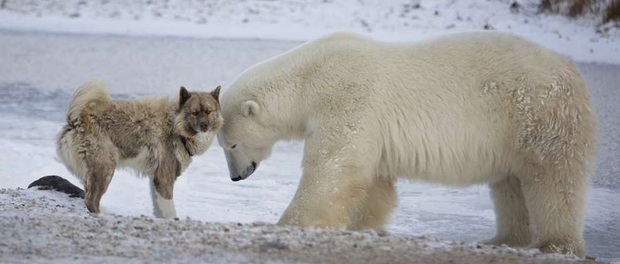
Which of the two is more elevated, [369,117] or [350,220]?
[369,117]

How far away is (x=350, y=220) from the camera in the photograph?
6.41 m

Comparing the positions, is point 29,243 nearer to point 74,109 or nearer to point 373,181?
point 74,109

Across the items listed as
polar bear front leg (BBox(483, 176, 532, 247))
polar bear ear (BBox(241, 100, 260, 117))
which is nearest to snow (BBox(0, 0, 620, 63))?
polar bear front leg (BBox(483, 176, 532, 247))

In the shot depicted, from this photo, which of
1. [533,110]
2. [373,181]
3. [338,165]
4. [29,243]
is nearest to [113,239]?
[29,243]

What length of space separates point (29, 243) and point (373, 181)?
247cm

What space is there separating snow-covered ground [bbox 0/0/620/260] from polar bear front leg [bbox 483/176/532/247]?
420 millimetres

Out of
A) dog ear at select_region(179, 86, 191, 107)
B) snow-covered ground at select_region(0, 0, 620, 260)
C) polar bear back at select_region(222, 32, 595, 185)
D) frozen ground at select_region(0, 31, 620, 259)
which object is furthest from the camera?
snow-covered ground at select_region(0, 0, 620, 260)

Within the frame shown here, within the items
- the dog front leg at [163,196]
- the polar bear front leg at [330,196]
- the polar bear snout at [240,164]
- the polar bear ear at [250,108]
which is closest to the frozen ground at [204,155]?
the polar bear snout at [240,164]

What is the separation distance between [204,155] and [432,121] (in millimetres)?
4163

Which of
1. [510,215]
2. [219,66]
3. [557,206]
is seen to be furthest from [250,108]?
[219,66]

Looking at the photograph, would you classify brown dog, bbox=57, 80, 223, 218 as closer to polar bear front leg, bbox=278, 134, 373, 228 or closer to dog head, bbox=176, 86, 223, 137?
dog head, bbox=176, 86, 223, 137

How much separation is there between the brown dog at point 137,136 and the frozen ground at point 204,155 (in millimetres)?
721

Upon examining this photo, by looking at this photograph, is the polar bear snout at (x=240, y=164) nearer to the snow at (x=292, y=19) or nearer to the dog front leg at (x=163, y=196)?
the dog front leg at (x=163, y=196)

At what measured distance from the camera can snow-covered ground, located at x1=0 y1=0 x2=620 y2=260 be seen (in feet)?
26.9
